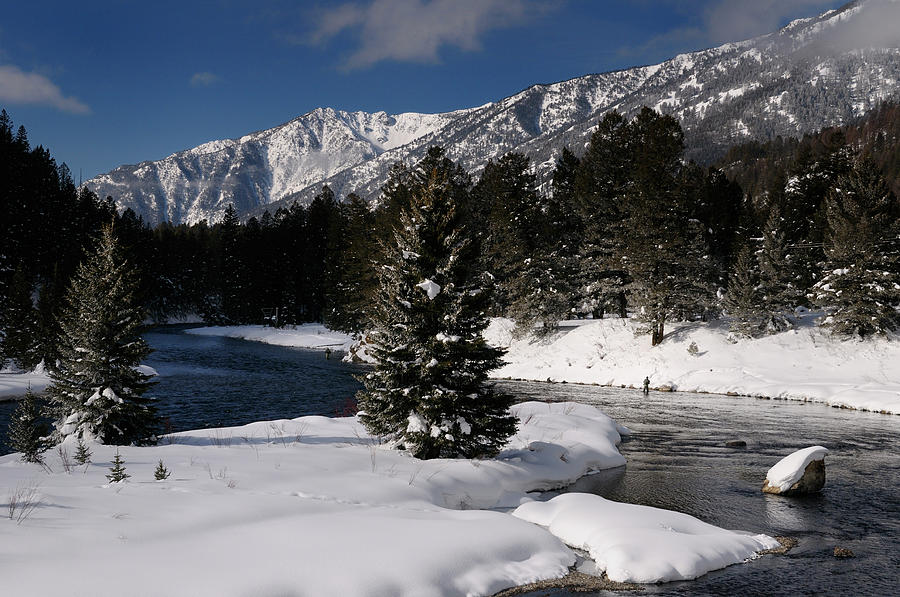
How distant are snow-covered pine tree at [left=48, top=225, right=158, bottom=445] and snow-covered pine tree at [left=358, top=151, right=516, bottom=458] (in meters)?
6.24

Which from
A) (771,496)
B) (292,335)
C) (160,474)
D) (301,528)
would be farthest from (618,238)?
(292,335)

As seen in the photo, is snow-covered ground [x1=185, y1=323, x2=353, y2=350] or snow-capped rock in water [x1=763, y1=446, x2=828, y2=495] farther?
snow-covered ground [x1=185, y1=323, x2=353, y2=350]

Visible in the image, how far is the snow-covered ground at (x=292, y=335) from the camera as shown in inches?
2677

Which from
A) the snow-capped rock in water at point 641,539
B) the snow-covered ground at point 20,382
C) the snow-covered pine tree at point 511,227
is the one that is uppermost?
the snow-covered pine tree at point 511,227

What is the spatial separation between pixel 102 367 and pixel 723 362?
35.3m

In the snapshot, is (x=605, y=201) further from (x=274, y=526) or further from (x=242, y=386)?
(x=274, y=526)

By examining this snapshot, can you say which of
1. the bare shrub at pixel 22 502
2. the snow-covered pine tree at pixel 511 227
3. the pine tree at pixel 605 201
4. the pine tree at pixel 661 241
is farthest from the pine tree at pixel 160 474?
the snow-covered pine tree at pixel 511 227

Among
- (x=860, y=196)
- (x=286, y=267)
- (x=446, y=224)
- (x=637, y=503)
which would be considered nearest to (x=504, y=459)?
(x=637, y=503)

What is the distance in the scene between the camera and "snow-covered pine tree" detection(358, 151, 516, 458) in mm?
14805

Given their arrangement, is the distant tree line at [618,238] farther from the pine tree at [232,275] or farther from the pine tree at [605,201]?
the pine tree at [232,275]

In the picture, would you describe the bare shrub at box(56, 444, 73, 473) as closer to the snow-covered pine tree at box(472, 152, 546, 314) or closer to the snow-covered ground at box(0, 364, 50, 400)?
→ the snow-covered ground at box(0, 364, 50, 400)

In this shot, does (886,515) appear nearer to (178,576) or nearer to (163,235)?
(178,576)

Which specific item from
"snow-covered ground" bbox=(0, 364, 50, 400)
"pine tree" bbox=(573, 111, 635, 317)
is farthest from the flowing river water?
"pine tree" bbox=(573, 111, 635, 317)

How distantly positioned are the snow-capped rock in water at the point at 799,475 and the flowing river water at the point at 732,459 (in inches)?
13.3
